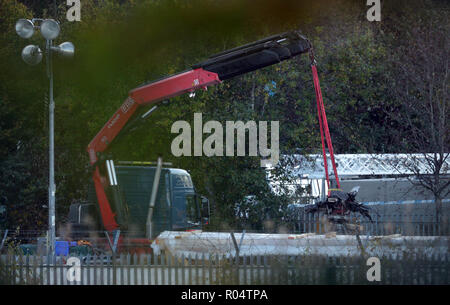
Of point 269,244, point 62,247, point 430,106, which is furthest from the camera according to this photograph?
point 430,106

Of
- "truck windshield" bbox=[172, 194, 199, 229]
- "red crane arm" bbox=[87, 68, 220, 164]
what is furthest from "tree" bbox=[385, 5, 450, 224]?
"red crane arm" bbox=[87, 68, 220, 164]

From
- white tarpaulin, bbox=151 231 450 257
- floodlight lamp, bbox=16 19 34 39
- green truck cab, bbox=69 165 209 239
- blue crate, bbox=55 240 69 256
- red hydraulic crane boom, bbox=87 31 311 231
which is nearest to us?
white tarpaulin, bbox=151 231 450 257

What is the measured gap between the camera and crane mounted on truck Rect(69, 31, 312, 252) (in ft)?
45.0

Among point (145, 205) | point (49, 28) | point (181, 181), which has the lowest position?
point (145, 205)

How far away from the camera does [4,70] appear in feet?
71.3

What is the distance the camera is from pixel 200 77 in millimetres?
14070

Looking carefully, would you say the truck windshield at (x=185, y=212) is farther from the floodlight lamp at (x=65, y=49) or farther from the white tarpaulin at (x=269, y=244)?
the floodlight lamp at (x=65, y=49)

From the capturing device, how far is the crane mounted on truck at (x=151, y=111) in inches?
540

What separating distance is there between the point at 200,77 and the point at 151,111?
152 cm

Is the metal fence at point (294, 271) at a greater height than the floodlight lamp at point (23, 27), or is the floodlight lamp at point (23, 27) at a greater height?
the floodlight lamp at point (23, 27)

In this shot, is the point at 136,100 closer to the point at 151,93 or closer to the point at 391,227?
the point at 151,93

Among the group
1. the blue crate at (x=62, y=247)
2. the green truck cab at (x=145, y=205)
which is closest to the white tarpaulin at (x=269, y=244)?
the green truck cab at (x=145, y=205)

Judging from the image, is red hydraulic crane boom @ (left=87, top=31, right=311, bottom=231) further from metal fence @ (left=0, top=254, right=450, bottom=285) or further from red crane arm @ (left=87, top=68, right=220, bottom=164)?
metal fence @ (left=0, top=254, right=450, bottom=285)

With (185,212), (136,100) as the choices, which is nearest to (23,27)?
(136,100)
